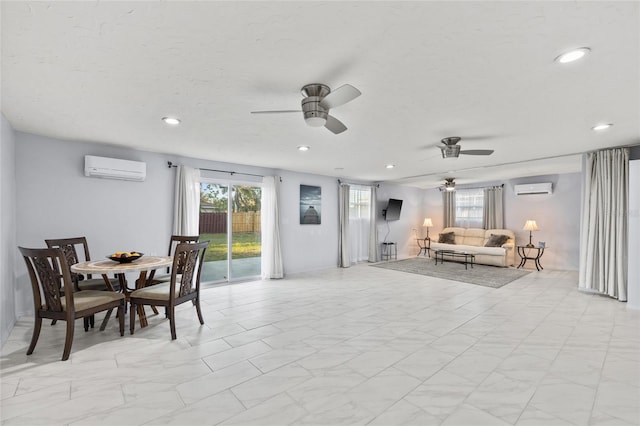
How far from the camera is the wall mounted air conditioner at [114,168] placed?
4066mm

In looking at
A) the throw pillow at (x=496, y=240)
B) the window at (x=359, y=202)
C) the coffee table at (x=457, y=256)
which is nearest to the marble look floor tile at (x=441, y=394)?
the coffee table at (x=457, y=256)

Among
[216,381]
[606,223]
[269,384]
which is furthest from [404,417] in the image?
[606,223]

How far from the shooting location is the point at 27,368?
244 cm

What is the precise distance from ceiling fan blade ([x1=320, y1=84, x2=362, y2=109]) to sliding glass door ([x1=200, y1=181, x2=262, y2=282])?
401 cm

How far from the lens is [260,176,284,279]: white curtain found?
615 centimetres

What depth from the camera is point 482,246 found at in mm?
8328

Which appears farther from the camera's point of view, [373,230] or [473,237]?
[473,237]

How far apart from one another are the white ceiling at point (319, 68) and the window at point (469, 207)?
17.5ft

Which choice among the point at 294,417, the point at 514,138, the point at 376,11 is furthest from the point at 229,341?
the point at 514,138

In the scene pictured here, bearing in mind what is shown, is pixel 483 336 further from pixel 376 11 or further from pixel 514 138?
pixel 376 11

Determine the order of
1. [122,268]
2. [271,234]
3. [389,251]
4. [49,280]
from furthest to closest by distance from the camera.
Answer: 1. [389,251]
2. [271,234]
3. [122,268]
4. [49,280]

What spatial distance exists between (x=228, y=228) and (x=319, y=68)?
14.2ft

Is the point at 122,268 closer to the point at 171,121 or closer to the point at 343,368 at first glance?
the point at 171,121

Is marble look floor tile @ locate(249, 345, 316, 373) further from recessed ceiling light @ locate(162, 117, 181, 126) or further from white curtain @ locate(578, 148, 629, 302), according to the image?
white curtain @ locate(578, 148, 629, 302)
